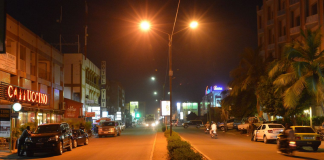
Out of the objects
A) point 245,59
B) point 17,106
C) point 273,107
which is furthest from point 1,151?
point 245,59

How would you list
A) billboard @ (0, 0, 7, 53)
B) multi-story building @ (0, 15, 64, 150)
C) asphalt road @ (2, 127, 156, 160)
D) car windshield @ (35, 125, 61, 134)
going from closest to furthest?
billboard @ (0, 0, 7, 53), asphalt road @ (2, 127, 156, 160), car windshield @ (35, 125, 61, 134), multi-story building @ (0, 15, 64, 150)

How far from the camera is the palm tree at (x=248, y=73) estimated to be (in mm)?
43375

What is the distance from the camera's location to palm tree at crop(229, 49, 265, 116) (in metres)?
43.4

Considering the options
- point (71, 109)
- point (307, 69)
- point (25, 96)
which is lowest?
point (71, 109)

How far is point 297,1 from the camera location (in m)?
40.1

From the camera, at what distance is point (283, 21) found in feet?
146

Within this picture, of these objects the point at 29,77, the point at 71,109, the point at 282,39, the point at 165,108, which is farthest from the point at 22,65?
the point at 282,39

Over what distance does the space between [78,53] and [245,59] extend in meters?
25.2

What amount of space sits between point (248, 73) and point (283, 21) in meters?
8.30

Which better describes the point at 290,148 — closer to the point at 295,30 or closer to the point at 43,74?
the point at 295,30

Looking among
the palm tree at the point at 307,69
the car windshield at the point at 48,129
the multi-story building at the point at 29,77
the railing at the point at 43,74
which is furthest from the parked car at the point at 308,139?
the railing at the point at 43,74

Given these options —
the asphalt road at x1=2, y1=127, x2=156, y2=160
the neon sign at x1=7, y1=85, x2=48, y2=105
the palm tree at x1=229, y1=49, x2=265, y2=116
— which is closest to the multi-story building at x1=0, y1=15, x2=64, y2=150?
the neon sign at x1=7, y1=85, x2=48, y2=105

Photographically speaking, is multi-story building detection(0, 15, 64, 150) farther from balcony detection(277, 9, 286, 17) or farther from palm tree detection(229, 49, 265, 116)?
balcony detection(277, 9, 286, 17)

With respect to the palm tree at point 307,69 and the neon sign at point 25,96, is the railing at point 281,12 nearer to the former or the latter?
the palm tree at point 307,69
